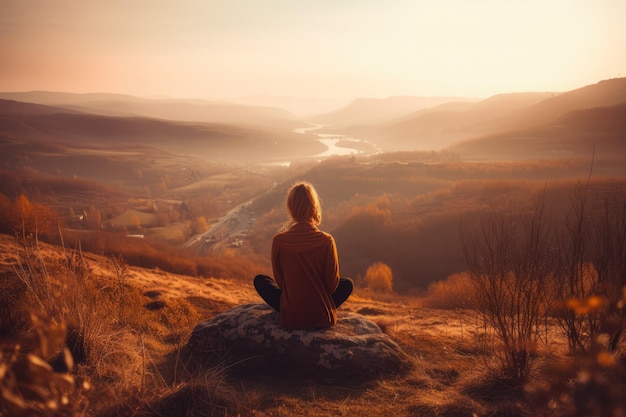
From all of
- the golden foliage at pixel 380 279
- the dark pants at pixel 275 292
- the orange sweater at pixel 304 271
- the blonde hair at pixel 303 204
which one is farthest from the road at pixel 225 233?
the blonde hair at pixel 303 204

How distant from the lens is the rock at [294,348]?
4914 millimetres

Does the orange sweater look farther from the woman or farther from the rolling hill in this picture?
the rolling hill

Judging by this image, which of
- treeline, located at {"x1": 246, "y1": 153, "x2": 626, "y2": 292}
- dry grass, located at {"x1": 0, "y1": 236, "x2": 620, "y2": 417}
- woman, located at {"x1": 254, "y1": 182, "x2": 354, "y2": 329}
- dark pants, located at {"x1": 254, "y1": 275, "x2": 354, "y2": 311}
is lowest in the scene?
treeline, located at {"x1": 246, "y1": 153, "x2": 626, "y2": 292}

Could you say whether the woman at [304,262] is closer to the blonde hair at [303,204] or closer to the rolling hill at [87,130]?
the blonde hair at [303,204]

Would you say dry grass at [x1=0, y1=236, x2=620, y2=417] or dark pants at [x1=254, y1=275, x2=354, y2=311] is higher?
dark pants at [x1=254, y1=275, x2=354, y2=311]

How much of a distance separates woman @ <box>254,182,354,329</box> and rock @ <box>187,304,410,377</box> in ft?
1.06

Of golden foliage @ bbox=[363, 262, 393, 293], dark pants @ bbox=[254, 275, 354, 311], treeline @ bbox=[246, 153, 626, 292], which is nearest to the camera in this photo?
dark pants @ bbox=[254, 275, 354, 311]

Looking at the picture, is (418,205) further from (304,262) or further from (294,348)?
(304,262)

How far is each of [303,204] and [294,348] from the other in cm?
209

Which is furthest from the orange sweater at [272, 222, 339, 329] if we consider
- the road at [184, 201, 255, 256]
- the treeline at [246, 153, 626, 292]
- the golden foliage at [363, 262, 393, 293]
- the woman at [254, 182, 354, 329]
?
the road at [184, 201, 255, 256]

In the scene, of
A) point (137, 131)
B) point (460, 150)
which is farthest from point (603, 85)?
point (137, 131)

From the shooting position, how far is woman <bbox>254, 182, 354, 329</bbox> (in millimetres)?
4766

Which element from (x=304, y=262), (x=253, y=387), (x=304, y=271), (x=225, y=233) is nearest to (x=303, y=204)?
(x=304, y=262)

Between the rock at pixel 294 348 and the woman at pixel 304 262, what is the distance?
0.32m
